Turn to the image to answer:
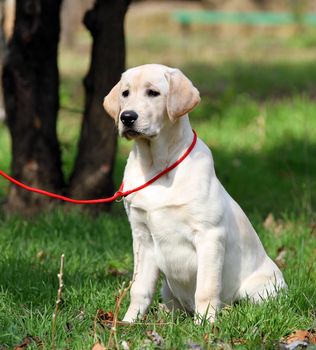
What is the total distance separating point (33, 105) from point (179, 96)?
2.62 meters

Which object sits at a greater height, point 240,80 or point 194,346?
point 194,346

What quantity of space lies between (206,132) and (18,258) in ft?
16.6

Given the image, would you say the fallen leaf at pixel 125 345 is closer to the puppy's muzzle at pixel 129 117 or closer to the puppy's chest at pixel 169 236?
→ the puppy's chest at pixel 169 236

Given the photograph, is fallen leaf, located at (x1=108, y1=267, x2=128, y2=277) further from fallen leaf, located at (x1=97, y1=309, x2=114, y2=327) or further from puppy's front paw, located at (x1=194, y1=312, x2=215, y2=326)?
puppy's front paw, located at (x1=194, y1=312, x2=215, y2=326)

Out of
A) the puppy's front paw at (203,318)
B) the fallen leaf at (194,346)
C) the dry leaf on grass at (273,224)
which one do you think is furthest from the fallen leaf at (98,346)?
the dry leaf on grass at (273,224)

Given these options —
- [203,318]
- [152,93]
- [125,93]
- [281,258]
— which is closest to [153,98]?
[152,93]

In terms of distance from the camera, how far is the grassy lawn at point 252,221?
12.3 ft

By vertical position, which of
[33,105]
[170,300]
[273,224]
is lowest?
[273,224]

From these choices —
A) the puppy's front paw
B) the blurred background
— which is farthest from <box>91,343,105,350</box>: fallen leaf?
the blurred background

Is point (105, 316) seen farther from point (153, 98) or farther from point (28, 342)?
point (153, 98)

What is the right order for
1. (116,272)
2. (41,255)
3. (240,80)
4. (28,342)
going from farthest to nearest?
(240,80) < (41,255) < (116,272) < (28,342)

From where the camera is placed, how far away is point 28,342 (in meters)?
3.65

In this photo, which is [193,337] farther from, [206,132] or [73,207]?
[206,132]

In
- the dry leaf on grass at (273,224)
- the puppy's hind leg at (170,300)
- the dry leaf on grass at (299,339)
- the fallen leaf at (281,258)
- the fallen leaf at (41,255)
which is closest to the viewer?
the dry leaf on grass at (299,339)
